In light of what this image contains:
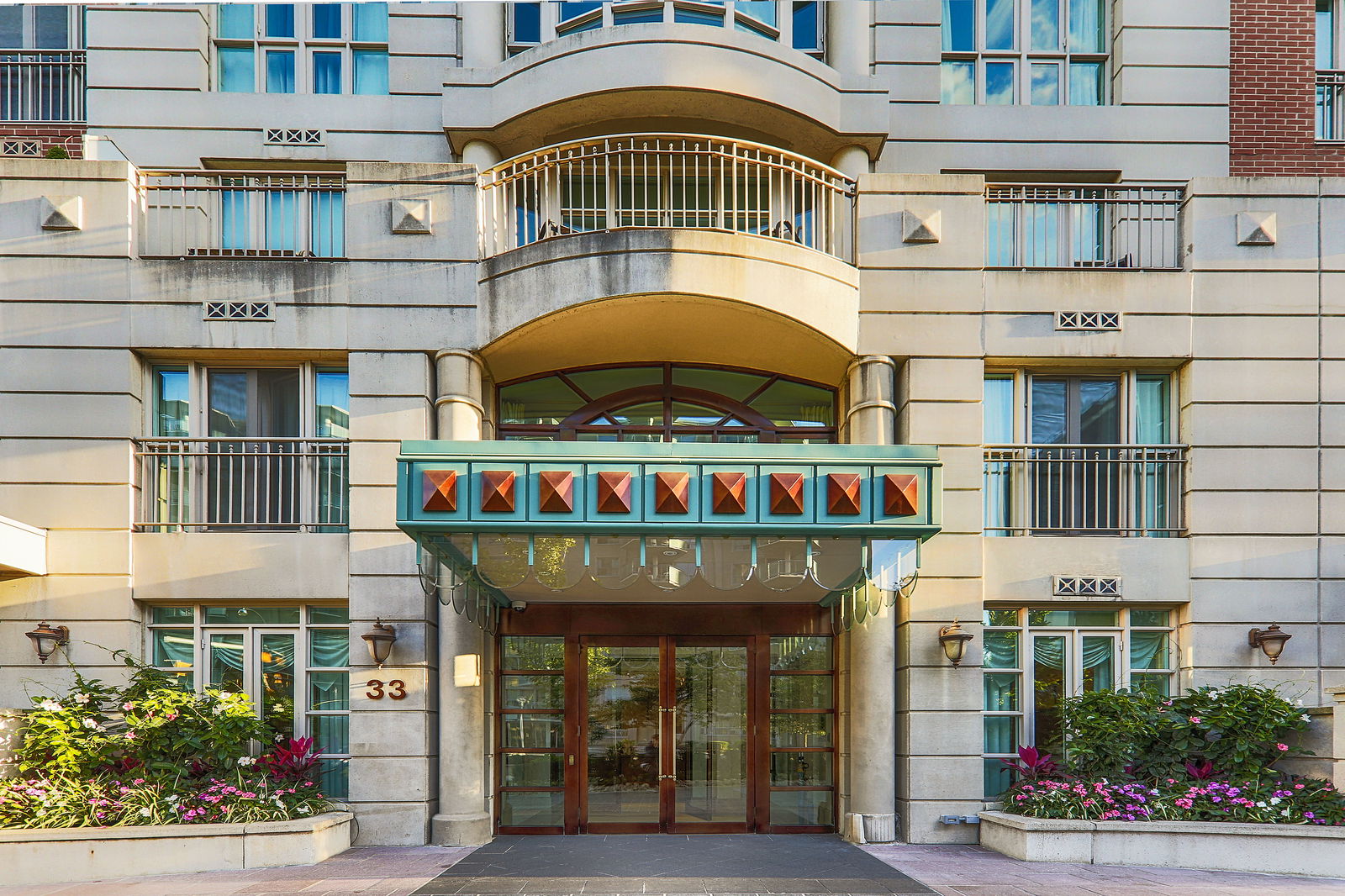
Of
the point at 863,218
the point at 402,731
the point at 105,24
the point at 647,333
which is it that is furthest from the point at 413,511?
the point at 105,24

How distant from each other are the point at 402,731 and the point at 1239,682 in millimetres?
9437

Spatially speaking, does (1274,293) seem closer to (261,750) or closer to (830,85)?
(830,85)

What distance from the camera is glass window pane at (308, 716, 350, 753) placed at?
36.2ft

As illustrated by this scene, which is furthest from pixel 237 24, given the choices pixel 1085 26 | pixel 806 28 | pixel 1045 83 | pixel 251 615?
pixel 1085 26

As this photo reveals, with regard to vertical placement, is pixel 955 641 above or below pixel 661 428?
below

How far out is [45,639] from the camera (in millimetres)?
10484

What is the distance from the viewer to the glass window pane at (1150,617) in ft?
37.7

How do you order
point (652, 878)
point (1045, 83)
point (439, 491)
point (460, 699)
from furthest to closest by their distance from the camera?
point (1045, 83), point (460, 699), point (652, 878), point (439, 491)

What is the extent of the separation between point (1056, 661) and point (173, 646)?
10.2m

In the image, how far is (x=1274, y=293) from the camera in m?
11.5

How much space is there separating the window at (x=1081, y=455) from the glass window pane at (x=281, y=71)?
1014 centimetres

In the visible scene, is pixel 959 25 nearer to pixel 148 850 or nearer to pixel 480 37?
pixel 480 37

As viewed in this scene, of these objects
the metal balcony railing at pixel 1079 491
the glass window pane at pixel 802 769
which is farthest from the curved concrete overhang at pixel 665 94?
Result: the glass window pane at pixel 802 769

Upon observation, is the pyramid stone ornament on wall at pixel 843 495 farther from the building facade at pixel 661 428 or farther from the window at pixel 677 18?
the window at pixel 677 18
